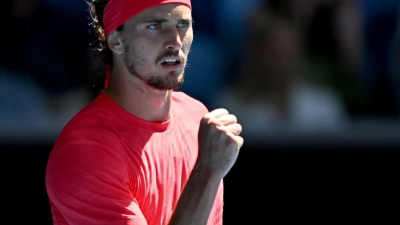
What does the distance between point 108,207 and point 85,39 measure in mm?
2863

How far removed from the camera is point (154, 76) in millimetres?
2844

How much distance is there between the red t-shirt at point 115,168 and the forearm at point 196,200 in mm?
134

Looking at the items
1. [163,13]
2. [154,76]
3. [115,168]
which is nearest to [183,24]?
[163,13]

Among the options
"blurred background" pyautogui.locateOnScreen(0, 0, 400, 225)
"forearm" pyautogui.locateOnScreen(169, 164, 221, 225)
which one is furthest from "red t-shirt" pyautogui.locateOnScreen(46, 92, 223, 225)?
"blurred background" pyautogui.locateOnScreen(0, 0, 400, 225)

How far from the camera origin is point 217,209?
10.3 ft

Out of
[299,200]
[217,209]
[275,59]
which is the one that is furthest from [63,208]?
[275,59]

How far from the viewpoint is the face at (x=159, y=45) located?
2818 mm

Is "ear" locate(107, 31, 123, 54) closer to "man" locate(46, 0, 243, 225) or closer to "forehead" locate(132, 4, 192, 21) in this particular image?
"man" locate(46, 0, 243, 225)

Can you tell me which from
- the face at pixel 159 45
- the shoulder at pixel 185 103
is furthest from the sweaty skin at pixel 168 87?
the shoulder at pixel 185 103

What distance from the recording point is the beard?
111 inches

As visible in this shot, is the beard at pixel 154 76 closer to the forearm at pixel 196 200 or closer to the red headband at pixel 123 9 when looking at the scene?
the red headband at pixel 123 9

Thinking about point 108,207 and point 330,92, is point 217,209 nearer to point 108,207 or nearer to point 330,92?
point 108,207

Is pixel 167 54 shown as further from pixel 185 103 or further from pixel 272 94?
pixel 272 94

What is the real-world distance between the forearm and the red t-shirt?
0.13 meters
